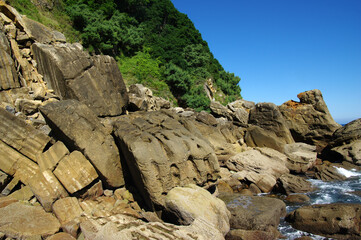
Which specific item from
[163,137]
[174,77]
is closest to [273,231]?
[163,137]

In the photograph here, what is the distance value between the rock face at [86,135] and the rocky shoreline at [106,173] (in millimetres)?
38

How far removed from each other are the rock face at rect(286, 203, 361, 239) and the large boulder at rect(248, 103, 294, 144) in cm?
1115

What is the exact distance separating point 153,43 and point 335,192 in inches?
1131

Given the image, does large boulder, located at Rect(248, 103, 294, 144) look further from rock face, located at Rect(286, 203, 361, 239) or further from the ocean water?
rock face, located at Rect(286, 203, 361, 239)

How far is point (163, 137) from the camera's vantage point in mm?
9453

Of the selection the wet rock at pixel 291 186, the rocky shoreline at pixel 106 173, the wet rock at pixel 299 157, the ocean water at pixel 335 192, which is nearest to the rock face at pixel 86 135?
the rocky shoreline at pixel 106 173

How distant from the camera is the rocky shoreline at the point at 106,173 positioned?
21.9 feet

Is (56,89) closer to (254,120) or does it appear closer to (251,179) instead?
(251,179)

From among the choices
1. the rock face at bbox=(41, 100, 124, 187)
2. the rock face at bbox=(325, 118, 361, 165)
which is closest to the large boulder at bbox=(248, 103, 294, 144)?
the rock face at bbox=(325, 118, 361, 165)

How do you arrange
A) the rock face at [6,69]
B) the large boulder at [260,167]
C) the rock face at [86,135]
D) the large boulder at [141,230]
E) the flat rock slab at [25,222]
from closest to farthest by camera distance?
the large boulder at [141,230]
the flat rock slab at [25,222]
the rock face at [86,135]
the rock face at [6,69]
the large boulder at [260,167]

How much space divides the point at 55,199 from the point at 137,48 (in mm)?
26020

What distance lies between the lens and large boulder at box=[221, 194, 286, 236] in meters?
8.05

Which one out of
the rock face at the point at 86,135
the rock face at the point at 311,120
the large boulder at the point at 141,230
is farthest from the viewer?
the rock face at the point at 311,120

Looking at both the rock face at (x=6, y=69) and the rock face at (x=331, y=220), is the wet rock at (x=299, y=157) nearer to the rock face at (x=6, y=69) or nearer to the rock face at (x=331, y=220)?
the rock face at (x=331, y=220)
